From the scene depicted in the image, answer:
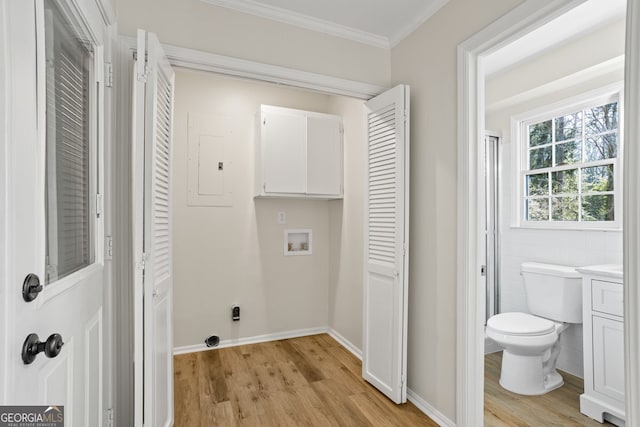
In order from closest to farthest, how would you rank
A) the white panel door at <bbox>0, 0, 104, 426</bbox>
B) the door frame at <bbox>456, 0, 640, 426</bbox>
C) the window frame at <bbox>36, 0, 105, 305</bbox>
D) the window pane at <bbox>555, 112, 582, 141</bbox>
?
the white panel door at <bbox>0, 0, 104, 426</bbox>, the window frame at <bbox>36, 0, 105, 305</bbox>, the door frame at <bbox>456, 0, 640, 426</bbox>, the window pane at <bbox>555, 112, 582, 141</bbox>

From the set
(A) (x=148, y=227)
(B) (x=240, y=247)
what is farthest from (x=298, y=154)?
(A) (x=148, y=227)

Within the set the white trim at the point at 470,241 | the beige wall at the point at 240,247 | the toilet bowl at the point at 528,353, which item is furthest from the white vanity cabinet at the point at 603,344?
the beige wall at the point at 240,247

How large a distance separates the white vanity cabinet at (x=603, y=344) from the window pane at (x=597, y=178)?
2.21 feet

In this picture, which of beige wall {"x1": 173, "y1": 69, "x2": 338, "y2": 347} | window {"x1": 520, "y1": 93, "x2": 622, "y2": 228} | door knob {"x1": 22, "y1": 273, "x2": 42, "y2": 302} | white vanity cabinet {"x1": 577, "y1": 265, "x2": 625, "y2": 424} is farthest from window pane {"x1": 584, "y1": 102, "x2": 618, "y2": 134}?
door knob {"x1": 22, "y1": 273, "x2": 42, "y2": 302}

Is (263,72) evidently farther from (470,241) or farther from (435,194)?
(470,241)

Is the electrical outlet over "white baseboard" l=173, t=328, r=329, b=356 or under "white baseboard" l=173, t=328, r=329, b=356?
over

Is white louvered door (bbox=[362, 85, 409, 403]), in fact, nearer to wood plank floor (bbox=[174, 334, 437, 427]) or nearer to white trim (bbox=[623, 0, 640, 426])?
wood plank floor (bbox=[174, 334, 437, 427])

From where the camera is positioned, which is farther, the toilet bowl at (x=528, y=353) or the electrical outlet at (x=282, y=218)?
the electrical outlet at (x=282, y=218)

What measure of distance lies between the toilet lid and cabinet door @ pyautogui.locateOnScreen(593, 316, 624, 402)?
356 millimetres

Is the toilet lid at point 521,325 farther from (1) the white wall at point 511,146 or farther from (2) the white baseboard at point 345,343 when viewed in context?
(2) the white baseboard at point 345,343

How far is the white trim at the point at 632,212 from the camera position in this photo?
3.73 ft

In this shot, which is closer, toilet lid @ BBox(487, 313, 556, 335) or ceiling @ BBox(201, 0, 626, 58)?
ceiling @ BBox(201, 0, 626, 58)

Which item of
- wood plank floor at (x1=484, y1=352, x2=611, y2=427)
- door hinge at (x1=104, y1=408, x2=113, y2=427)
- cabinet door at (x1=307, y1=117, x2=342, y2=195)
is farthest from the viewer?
cabinet door at (x1=307, y1=117, x2=342, y2=195)

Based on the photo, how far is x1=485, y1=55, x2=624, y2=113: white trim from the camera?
2293 millimetres
